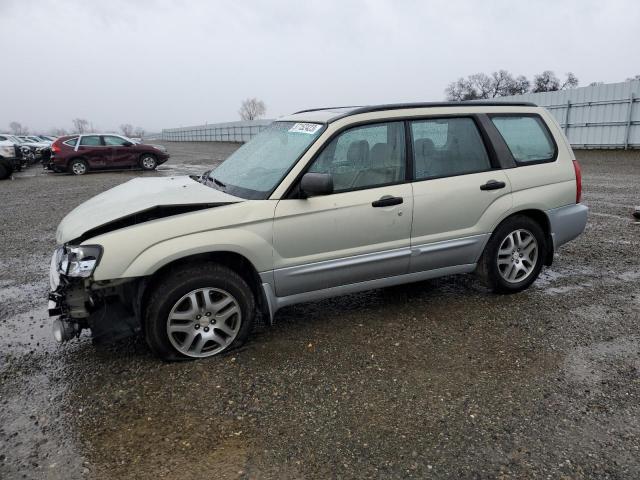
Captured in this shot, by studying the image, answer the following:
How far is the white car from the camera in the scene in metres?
3.27

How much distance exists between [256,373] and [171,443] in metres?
0.79

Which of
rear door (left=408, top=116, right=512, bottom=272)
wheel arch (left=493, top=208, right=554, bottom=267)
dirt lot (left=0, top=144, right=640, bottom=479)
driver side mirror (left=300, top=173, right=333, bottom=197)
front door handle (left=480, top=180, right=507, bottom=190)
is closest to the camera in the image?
dirt lot (left=0, top=144, right=640, bottom=479)

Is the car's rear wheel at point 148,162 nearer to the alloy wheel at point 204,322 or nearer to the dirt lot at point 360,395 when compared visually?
the dirt lot at point 360,395

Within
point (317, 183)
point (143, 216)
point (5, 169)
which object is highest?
point (317, 183)

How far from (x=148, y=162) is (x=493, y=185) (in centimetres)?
1760

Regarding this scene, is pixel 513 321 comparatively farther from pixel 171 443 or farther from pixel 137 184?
pixel 137 184

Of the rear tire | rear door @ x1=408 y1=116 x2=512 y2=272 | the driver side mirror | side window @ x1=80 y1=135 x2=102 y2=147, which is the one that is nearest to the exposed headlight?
the driver side mirror

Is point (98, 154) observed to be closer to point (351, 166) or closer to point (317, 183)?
point (351, 166)

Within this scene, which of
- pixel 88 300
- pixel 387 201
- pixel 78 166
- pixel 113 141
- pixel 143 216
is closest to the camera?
pixel 88 300

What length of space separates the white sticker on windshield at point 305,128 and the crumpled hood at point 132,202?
0.83m

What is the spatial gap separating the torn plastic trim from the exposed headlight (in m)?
0.12

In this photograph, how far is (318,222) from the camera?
142 inches

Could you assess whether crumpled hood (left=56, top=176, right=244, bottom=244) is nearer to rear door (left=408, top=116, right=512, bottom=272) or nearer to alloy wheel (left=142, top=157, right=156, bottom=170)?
rear door (left=408, top=116, right=512, bottom=272)

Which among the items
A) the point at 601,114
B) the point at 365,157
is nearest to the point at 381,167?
the point at 365,157
